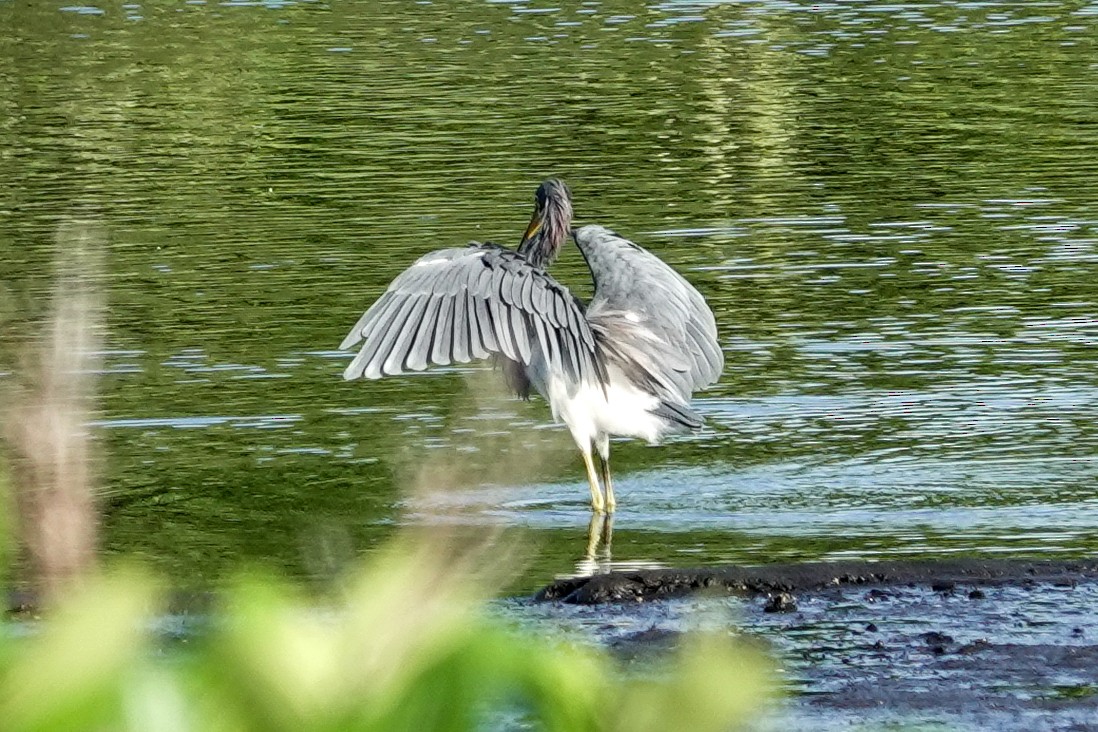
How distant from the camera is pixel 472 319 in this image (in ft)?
26.2

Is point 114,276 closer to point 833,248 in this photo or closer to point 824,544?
point 833,248

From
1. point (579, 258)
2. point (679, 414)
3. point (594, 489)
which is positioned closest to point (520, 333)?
point (679, 414)

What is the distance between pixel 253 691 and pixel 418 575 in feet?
0.49

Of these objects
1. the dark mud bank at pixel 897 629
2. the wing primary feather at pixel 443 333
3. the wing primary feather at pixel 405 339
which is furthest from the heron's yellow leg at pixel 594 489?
the dark mud bank at pixel 897 629

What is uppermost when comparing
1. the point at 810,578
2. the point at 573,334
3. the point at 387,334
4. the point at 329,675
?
the point at 329,675

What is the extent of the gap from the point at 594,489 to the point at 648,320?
0.78 m

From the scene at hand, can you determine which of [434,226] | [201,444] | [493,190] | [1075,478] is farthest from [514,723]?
[493,190]

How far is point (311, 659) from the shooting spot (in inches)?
57.5

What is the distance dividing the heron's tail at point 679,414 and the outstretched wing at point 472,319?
1.21ft

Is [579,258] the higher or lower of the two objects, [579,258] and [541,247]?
the lower

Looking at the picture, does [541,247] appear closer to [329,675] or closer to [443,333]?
[443,333]

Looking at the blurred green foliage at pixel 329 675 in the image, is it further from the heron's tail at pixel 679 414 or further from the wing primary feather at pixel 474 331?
the heron's tail at pixel 679 414

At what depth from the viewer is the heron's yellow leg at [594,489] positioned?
868 cm

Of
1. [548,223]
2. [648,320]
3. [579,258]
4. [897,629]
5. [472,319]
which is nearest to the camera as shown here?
[897,629]
